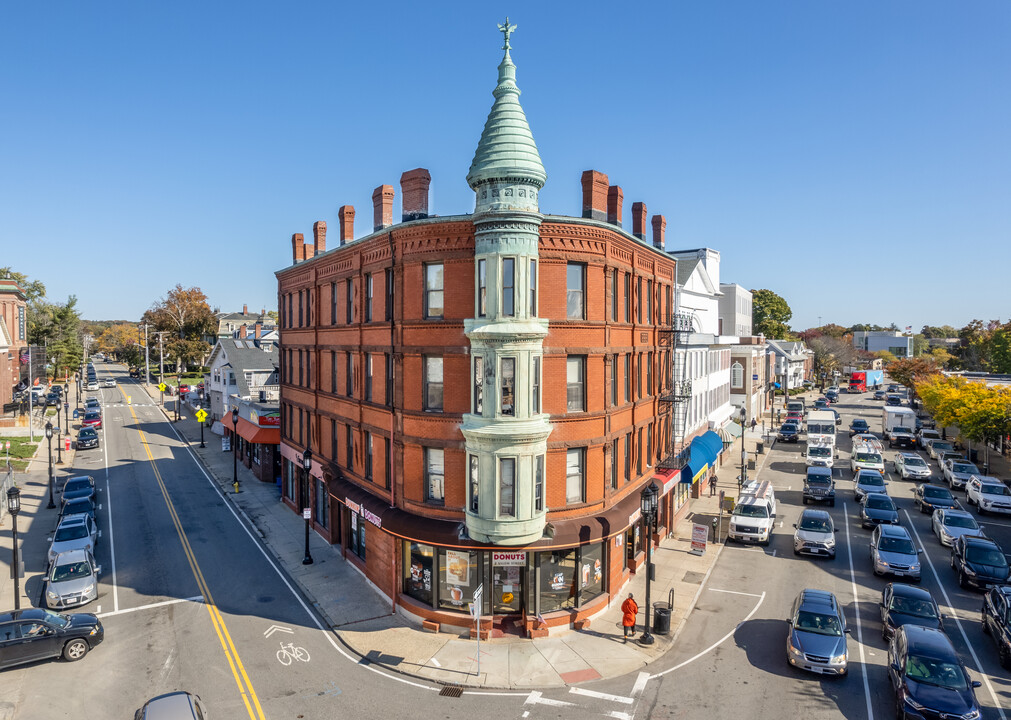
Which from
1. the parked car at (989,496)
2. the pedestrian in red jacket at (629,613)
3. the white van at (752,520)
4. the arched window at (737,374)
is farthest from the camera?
the arched window at (737,374)

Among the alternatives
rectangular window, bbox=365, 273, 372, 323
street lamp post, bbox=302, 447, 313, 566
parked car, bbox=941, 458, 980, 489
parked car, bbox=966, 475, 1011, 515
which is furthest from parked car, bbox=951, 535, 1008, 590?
street lamp post, bbox=302, 447, 313, 566

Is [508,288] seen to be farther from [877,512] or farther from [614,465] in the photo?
[877,512]

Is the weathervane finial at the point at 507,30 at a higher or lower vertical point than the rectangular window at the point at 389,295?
higher

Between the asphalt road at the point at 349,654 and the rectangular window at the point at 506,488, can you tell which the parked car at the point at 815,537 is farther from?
the rectangular window at the point at 506,488

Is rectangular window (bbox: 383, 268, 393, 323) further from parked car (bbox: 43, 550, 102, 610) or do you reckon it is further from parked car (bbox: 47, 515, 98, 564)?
parked car (bbox: 47, 515, 98, 564)

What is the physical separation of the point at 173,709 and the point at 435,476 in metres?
9.60

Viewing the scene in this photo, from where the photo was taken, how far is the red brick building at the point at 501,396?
18.0 m

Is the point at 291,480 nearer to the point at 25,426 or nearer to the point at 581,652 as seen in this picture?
the point at 581,652

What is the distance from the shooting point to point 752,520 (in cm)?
2786

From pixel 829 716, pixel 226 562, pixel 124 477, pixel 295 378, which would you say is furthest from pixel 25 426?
A: pixel 829 716

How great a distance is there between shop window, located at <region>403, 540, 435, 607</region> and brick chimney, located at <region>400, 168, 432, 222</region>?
39.5 feet

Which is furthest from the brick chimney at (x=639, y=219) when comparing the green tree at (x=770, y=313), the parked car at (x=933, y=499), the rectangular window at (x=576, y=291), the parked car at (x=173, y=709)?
the green tree at (x=770, y=313)

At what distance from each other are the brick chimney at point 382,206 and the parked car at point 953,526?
28461 mm

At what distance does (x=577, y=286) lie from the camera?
2006cm
